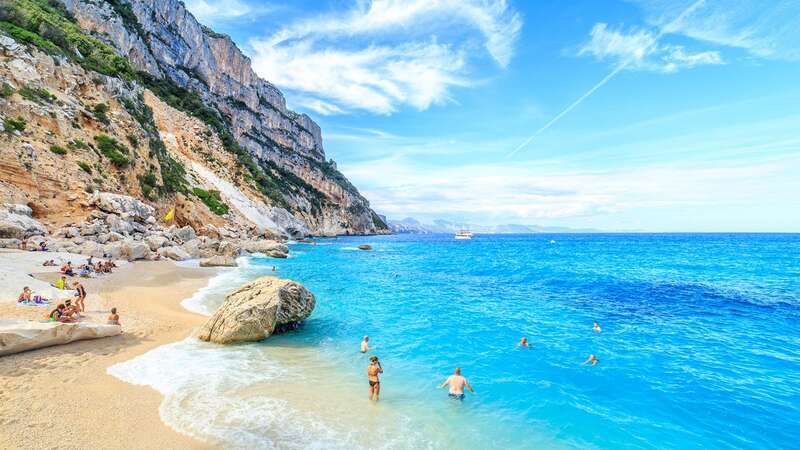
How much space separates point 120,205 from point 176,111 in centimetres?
4441

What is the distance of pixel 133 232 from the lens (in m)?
35.2

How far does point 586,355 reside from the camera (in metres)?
13.5

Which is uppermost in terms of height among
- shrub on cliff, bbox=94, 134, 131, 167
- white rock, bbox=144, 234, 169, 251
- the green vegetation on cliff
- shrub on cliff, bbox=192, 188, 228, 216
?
the green vegetation on cliff

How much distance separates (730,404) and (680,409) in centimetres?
142

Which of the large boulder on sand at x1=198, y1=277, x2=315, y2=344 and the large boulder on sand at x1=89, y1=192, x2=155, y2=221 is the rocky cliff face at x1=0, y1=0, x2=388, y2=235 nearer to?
the large boulder on sand at x1=89, y1=192, x2=155, y2=221

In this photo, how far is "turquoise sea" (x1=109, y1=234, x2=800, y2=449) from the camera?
27.4 ft

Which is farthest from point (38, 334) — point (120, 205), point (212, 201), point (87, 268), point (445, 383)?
point (212, 201)

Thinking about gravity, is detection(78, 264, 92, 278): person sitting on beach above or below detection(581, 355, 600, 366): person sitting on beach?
above

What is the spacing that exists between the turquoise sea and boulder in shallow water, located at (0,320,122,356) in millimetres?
2295

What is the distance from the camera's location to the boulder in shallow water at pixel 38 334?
10.1 meters

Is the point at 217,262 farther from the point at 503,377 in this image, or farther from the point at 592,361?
the point at 592,361

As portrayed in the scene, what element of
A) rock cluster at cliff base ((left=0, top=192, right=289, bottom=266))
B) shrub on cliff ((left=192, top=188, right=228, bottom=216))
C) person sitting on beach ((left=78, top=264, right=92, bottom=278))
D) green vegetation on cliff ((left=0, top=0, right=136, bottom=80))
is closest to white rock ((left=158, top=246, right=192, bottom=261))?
rock cluster at cliff base ((left=0, top=192, right=289, bottom=266))

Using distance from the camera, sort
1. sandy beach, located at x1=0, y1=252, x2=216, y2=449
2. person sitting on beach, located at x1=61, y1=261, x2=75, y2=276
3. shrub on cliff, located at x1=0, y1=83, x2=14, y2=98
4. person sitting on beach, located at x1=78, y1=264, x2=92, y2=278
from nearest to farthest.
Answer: sandy beach, located at x1=0, y1=252, x2=216, y2=449, person sitting on beach, located at x1=61, y1=261, x2=75, y2=276, person sitting on beach, located at x1=78, y1=264, x2=92, y2=278, shrub on cliff, located at x1=0, y1=83, x2=14, y2=98

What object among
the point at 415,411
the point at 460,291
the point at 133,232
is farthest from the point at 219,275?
the point at 415,411
